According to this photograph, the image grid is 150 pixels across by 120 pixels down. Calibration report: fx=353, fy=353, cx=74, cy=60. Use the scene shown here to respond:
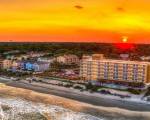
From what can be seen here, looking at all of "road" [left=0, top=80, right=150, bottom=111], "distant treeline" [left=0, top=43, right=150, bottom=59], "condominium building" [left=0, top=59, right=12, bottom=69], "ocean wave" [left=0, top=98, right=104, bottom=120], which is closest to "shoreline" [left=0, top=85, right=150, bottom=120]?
"road" [left=0, top=80, right=150, bottom=111]

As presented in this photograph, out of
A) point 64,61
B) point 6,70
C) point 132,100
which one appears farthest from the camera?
point 64,61

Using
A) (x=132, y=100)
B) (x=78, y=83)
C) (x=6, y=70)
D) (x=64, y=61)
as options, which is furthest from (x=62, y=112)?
(x=64, y=61)

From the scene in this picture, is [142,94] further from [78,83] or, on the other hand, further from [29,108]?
[29,108]

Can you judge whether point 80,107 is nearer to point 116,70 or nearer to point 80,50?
point 116,70

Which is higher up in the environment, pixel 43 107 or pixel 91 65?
pixel 91 65

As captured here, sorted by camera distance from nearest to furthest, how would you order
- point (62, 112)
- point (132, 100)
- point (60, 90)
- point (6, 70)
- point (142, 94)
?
point (62, 112)
point (132, 100)
point (142, 94)
point (60, 90)
point (6, 70)

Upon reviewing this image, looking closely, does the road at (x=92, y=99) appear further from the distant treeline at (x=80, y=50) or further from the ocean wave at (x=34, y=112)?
the distant treeline at (x=80, y=50)

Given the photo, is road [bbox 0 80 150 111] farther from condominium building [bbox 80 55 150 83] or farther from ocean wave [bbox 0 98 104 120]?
condominium building [bbox 80 55 150 83]

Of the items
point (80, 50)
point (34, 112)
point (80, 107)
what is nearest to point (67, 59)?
point (80, 50)

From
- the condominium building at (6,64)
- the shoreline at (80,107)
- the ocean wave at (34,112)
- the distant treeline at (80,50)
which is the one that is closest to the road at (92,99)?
the shoreline at (80,107)
